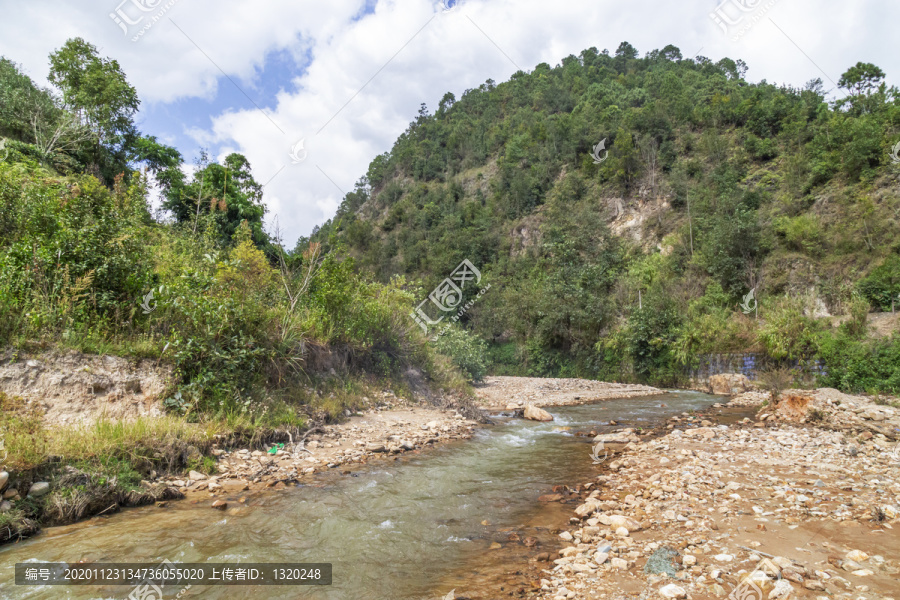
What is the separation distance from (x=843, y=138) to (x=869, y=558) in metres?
27.5

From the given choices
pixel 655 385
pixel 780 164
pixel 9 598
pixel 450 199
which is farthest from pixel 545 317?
pixel 450 199

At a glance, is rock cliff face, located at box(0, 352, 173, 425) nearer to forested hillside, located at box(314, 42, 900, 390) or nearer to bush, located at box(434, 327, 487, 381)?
forested hillside, located at box(314, 42, 900, 390)

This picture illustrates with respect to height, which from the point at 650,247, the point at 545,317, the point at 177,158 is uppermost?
the point at 177,158

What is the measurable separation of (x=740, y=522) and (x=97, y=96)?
24989 millimetres

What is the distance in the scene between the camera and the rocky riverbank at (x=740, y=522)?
3.24m

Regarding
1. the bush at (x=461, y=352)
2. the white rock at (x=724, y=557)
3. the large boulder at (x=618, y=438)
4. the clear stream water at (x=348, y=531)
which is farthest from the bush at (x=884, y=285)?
the white rock at (x=724, y=557)

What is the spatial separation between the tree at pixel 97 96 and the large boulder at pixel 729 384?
87.1ft

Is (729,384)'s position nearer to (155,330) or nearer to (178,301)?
(178,301)

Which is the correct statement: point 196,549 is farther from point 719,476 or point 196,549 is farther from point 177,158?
point 177,158

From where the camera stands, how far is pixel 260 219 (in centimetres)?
2362

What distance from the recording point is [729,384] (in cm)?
1742

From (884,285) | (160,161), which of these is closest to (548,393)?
(884,285)

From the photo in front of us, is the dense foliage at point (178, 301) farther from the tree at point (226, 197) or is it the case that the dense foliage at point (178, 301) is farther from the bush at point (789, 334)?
the bush at point (789, 334)

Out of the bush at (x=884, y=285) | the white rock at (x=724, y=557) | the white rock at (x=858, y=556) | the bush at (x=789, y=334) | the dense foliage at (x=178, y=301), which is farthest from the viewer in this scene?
the bush at (x=789, y=334)
